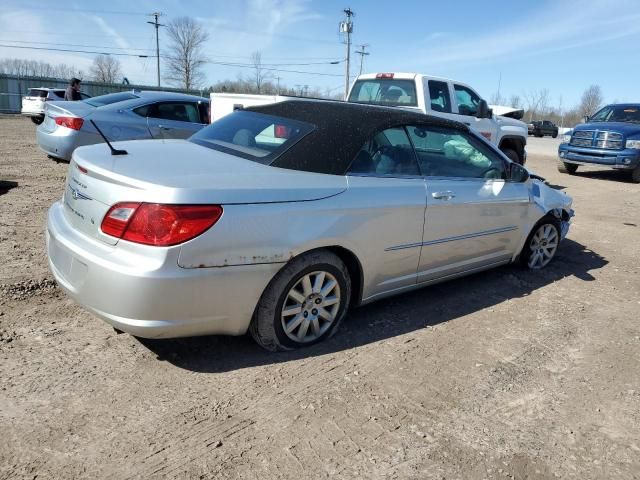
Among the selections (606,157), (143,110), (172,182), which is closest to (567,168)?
(606,157)

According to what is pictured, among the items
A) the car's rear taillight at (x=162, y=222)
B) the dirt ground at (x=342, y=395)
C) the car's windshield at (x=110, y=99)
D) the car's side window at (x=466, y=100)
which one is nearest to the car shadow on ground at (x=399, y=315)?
the dirt ground at (x=342, y=395)

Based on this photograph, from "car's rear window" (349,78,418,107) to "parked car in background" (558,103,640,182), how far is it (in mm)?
6871

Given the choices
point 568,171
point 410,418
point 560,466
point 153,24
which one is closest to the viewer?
point 560,466

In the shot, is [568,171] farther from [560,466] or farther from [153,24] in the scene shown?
[153,24]

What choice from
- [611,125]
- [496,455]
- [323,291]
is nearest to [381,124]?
[323,291]

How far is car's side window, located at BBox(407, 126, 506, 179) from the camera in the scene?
156 inches

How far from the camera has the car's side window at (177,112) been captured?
28.7ft

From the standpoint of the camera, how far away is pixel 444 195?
389 centimetres

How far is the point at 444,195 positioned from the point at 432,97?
5.30 metres

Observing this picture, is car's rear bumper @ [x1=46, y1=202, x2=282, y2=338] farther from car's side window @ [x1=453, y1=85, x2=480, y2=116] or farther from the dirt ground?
car's side window @ [x1=453, y1=85, x2=480, y2=116]

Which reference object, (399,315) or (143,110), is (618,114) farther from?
(399,315)

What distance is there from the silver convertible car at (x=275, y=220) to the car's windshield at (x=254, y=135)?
2 centimetres

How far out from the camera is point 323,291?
3.29 metres

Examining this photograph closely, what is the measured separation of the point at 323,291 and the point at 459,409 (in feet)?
3.57
